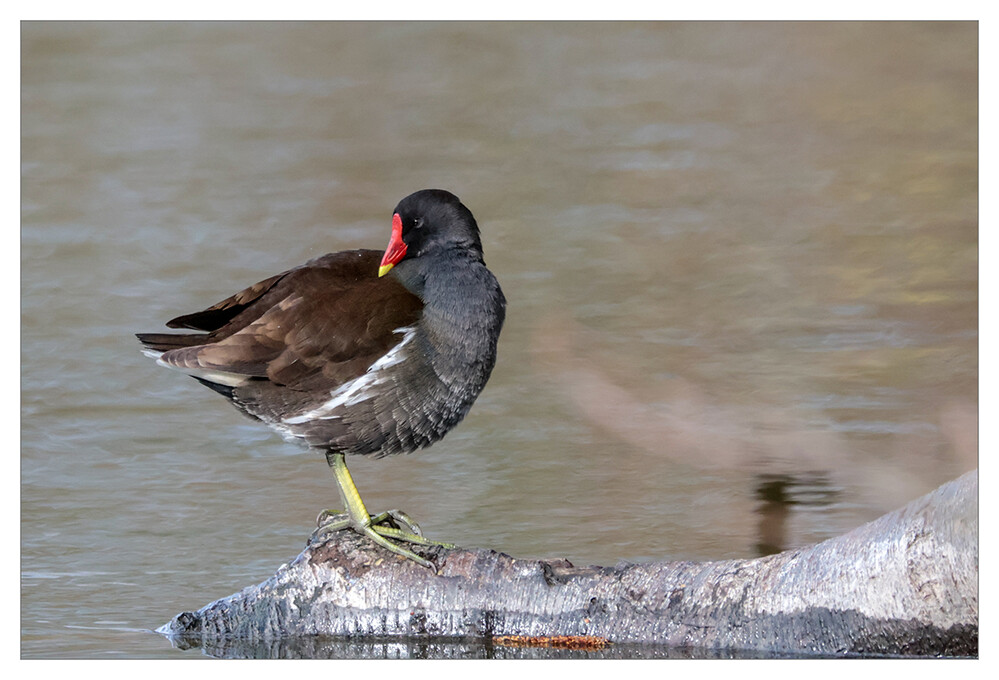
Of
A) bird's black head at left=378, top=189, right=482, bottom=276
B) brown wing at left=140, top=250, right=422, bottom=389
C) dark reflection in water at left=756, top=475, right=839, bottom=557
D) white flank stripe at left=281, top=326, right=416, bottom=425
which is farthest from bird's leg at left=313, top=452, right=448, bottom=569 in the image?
dark reflection in water at left=756, top=475, right=839, bottom=557

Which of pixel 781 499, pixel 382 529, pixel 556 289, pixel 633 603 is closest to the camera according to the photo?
pixel 633 603

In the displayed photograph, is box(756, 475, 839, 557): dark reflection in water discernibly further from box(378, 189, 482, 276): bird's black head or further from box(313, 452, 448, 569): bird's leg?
box(378, 189, 482, 276): bird's black head

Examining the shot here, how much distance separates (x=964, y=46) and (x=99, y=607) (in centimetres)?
691

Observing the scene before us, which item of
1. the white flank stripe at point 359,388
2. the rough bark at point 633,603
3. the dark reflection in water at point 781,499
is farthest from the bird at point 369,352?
the dark reflection in water at point 781,499

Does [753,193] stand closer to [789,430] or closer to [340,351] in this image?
[789,430]

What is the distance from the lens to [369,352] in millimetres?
4445

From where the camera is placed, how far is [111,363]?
716cm

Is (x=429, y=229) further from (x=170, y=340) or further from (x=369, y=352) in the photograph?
(x=170, y=340)

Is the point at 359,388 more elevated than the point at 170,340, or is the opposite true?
the point at 170,340

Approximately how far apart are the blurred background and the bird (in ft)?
2.74

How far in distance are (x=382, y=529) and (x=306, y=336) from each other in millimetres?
694

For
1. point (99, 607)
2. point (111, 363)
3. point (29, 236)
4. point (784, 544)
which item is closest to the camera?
point (99, 607)

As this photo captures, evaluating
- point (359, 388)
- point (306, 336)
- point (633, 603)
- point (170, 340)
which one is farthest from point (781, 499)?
point (170, 340)

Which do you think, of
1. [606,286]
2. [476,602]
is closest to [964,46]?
[606,286]
